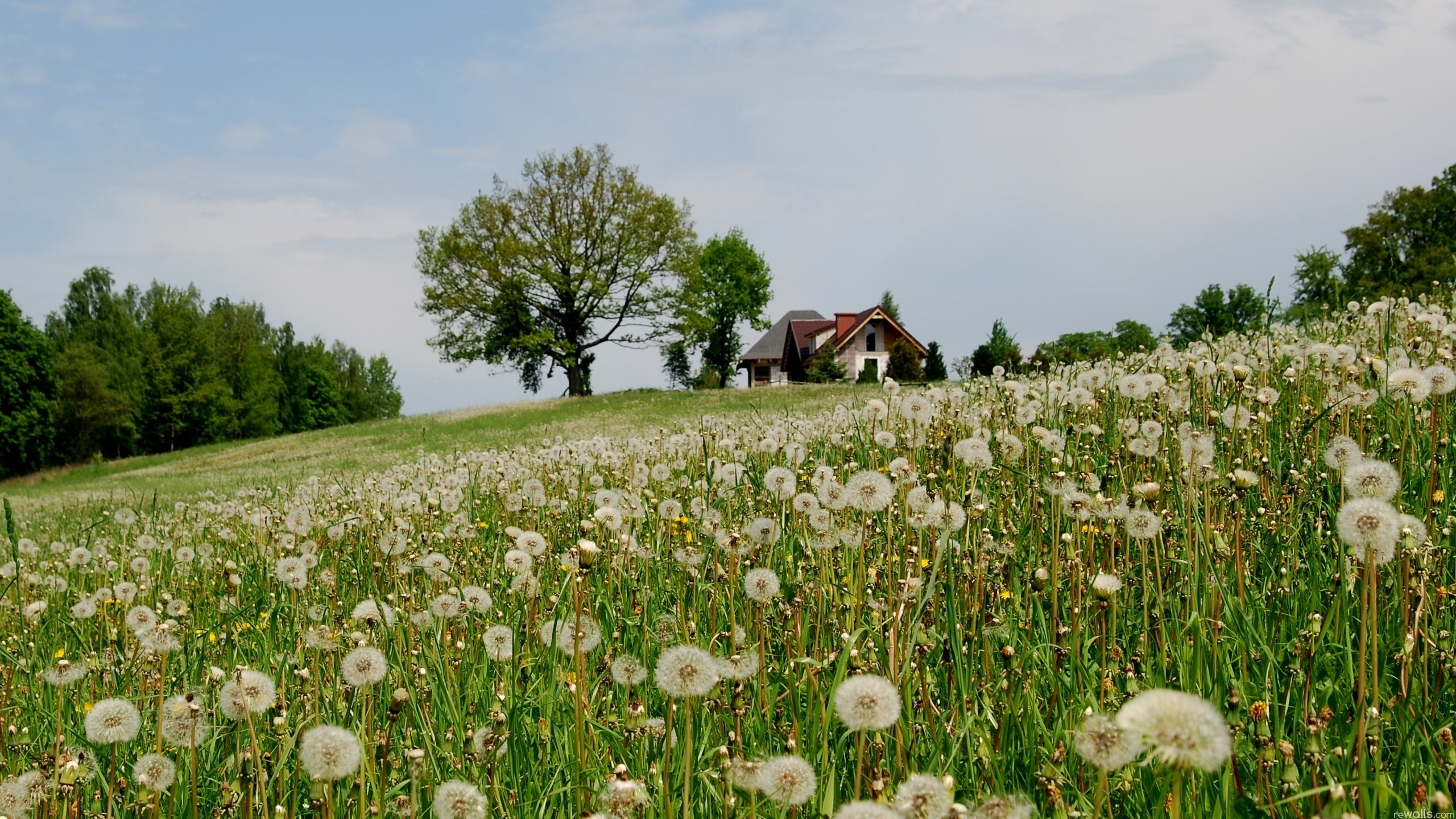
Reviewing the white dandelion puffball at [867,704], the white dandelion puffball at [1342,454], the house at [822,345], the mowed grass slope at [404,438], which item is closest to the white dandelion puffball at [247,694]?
the white dandelion puffball at [867,704]

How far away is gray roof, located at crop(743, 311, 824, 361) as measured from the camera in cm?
8875

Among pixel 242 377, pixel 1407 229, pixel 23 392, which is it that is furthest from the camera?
pixel 242 377

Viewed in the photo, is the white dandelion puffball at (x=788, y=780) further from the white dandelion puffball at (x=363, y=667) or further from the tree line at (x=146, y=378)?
the tree line at (x=146, y=378)

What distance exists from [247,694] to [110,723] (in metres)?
0.28

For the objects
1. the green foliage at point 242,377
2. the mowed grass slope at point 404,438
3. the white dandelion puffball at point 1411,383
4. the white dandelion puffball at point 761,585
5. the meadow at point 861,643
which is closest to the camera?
the meadow at point 861,643

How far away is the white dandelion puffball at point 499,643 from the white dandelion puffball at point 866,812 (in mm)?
1574

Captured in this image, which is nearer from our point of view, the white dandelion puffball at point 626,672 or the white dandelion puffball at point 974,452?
the white dandelion puffball at point 626,672

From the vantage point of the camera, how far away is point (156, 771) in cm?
189

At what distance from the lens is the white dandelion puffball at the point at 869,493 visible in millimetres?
2619

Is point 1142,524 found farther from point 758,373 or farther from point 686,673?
point 758,373

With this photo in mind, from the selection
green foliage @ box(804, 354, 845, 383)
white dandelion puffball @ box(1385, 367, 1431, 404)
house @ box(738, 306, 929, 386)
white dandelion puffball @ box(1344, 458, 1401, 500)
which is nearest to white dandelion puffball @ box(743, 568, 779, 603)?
white dandelion puffball @ box(1344, 458, 1401, 500)

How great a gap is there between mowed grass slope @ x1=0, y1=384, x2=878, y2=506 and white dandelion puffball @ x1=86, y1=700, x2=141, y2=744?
17.2 m

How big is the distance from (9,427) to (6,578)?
57.8 m

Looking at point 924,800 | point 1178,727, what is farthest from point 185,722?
point 1178,727
